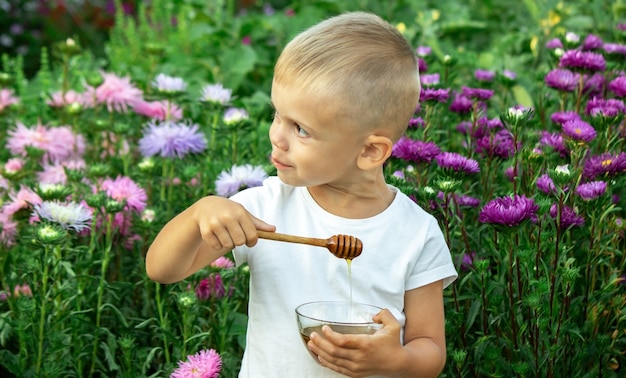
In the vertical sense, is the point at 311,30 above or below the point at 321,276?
above

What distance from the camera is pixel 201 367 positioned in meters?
2.02

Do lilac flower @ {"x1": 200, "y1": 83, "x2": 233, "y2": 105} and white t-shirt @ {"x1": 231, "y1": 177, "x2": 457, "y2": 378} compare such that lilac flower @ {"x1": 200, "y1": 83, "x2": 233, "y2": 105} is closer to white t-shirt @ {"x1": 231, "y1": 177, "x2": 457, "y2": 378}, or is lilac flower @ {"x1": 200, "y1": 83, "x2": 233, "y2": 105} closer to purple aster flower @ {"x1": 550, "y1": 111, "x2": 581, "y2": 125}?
purple aster flower @ {"x1": 550, "y1": 111, "x2": 581, "y2": 125}

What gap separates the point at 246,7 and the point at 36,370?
624 cm

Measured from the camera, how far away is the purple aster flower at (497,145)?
2.58 meters

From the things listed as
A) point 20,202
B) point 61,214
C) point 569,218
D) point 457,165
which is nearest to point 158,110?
point 20,202

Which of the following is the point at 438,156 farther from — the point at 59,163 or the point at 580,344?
the point at 59,163

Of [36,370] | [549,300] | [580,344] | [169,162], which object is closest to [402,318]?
[549,300]

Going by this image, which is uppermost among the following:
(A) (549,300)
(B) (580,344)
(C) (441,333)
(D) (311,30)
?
(D) (311,30)

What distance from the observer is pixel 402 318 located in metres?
1.84

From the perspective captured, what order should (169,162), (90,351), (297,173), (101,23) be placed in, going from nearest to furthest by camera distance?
(297,173) < (90,351) < (169,162) < (101,23)

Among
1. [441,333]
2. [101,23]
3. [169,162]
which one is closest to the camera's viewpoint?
[441,333]

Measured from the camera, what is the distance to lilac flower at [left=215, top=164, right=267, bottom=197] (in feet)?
8.14

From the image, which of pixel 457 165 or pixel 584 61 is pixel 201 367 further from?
pixel 584 61

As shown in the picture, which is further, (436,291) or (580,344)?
(580,344)
